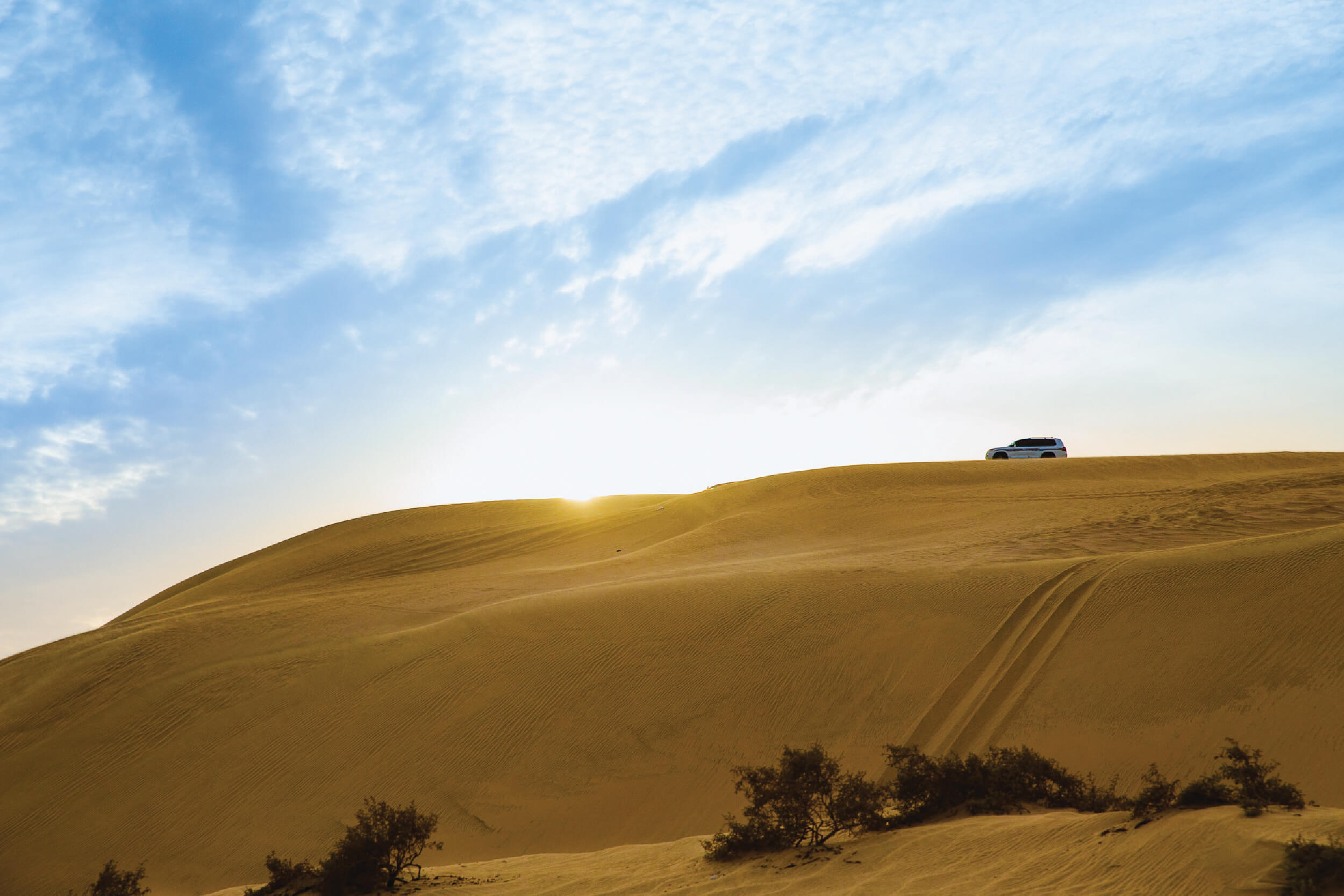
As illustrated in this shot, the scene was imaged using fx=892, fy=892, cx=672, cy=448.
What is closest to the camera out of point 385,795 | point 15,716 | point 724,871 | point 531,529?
point 724,871

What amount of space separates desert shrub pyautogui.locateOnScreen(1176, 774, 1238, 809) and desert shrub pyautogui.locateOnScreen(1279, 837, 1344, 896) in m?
Answer: 1.58

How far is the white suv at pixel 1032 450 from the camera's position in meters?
36.5

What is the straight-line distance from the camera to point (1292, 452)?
3219cm

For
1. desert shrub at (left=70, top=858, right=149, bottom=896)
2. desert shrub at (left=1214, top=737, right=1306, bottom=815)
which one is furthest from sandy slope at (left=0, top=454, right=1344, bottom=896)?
desert shrub at (left=1214, top=737, right=1306, bottom=815)

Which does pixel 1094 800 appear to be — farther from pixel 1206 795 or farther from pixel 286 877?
pixel 286 877

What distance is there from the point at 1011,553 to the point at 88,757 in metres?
18.4

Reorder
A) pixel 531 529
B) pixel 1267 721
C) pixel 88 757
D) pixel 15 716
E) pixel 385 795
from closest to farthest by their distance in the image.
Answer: pixel 1267 721, pixel 385 795, pixel 88 757, pixel 15 716, pixel 531 529

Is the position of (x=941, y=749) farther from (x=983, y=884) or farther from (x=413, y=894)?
(x=413, y=894)

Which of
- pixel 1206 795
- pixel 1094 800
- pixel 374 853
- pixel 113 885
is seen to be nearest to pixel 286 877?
pixel 374 853

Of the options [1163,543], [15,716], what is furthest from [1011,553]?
[15,716]

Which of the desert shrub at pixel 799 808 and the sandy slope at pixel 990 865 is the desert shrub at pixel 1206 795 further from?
the desert shrub at pixel 799 808

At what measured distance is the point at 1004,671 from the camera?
45.4 ft

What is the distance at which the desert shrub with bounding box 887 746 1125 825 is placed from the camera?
8719 millimetres

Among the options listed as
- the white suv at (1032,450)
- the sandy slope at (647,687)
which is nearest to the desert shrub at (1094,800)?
the sandy slope at (647,687)
